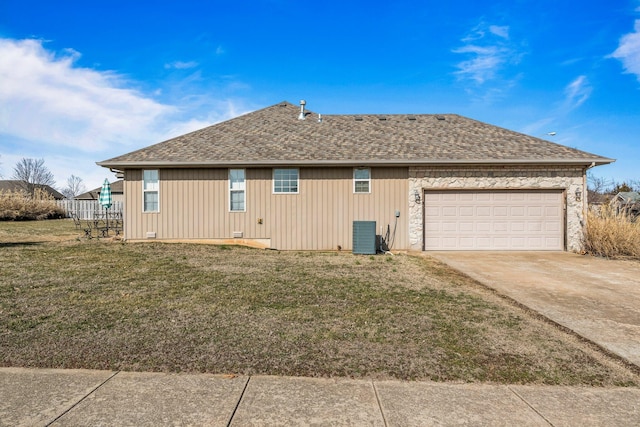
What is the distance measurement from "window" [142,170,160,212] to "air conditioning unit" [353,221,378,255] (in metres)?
6.78

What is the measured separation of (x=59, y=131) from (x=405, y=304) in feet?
71.8

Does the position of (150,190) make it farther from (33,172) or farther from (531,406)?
(33,172)

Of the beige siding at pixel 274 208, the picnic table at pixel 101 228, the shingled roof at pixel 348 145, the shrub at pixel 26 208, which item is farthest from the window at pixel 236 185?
the shrub at pixel 26 208

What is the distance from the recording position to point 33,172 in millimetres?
54156

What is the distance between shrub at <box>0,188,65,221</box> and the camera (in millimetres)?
24391

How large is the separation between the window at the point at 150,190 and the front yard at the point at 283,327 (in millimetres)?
4560

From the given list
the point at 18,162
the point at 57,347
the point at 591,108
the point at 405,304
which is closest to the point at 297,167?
the point at 405,304

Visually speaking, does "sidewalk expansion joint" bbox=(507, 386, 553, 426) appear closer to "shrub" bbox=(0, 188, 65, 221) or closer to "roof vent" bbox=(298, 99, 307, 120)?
"roof vent" bbox=(298, 99, 307, 120)

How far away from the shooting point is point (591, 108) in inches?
672

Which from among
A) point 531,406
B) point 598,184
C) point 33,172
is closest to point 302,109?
point 531,406

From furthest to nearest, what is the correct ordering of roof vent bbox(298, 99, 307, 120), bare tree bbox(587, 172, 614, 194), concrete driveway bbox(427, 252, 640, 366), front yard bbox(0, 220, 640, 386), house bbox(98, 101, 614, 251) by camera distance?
bare tree bbox(587, 172, 614, 194), roof vent bbox(298, 99, 307, 120), house bbox(98, 101, 614, 251), concrete driveway bbox(427, 252, 640, 366), front yard bbox(0, 220, 640, 386)

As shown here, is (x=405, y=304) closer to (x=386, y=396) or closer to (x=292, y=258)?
(x=386, y=396)

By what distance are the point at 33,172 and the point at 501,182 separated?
219 feet

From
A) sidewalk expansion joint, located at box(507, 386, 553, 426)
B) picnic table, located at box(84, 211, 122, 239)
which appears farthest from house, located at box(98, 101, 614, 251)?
sidewalk expansion joint, located at box(507, 386, 553, 426)
